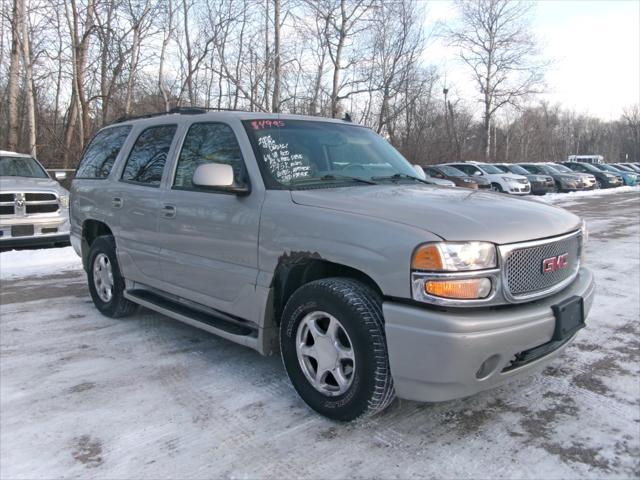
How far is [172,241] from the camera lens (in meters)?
4.16

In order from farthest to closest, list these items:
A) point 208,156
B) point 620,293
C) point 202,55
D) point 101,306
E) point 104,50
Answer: point 202,55, point 104,50, point 620,293, point 101,306, point 208,156

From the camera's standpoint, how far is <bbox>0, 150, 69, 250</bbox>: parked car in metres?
8.53

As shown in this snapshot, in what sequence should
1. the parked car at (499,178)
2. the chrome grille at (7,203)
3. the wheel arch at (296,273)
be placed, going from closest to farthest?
the wheel arch at (296,273) → the chrome grille at (7,203) → the parked car at (499,178)

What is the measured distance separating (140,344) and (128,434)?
1537 mm

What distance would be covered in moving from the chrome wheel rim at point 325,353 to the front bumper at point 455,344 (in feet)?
1.12

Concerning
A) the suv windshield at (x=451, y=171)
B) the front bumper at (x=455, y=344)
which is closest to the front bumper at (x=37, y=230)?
the front bumper at (x=455, y=344)

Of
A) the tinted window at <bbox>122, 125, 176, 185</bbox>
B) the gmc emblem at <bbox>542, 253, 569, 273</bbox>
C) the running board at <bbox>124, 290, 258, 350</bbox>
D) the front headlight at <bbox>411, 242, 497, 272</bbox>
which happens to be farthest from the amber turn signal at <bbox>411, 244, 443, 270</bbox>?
the tinted window at <bbox>122, 125, 176, 185</bbox>

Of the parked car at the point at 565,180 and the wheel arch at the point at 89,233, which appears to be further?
the parked car at the point at 565,180

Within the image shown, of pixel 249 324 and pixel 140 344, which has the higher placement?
pixel 249 324


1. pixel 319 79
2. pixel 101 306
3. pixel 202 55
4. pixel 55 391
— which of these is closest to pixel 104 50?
pixel 202 55

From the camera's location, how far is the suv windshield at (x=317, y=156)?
3617 mm

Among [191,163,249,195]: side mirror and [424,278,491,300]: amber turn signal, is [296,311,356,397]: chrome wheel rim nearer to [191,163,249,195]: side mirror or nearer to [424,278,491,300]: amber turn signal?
[424,278,491,300]: amber turn signal

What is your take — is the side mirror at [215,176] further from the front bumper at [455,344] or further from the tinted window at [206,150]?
the front bumper at [455,344]

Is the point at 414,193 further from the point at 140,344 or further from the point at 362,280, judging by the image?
the point at 140,344
